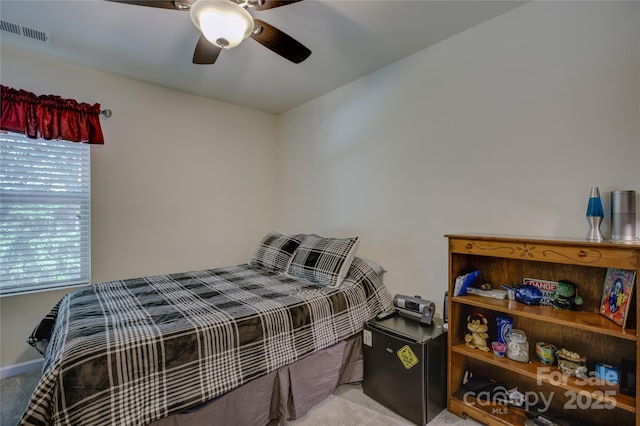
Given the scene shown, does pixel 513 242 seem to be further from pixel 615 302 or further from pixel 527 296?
pixel 615 302

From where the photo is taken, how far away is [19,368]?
2203 millimetres

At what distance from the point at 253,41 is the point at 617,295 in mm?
2609

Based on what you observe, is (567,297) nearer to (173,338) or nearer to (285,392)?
(285,392)

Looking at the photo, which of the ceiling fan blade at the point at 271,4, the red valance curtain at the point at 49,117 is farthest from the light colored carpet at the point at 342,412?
the ceiling fan blade at the point at 271,4

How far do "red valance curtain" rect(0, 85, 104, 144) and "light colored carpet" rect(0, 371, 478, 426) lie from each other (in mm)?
1887

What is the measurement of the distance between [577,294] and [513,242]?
0.47 meters

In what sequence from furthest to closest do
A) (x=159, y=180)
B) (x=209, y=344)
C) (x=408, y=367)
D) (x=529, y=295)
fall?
1. (x=159, y=180)
2. (x=408, y=367)
3. (x=529, y=295)
4. (x=209, y=344)

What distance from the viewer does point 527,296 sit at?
154 centimetres

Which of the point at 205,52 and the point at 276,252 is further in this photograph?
the point at 276,252

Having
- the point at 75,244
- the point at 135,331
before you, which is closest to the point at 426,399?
the point at 135,331

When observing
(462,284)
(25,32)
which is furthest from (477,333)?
(25,32)

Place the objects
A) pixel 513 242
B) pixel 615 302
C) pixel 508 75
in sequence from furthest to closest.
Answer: pixel 508 75 < pixel 513 242 < pixel 615 302

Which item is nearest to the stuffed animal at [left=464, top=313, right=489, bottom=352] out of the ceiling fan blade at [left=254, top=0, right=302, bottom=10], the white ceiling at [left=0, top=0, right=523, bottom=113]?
the white ceiling at [left=0, top=0, right=523, bottom=113]

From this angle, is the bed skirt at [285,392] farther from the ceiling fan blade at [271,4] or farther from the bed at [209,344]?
the ceiling fan blade at [271,4]
